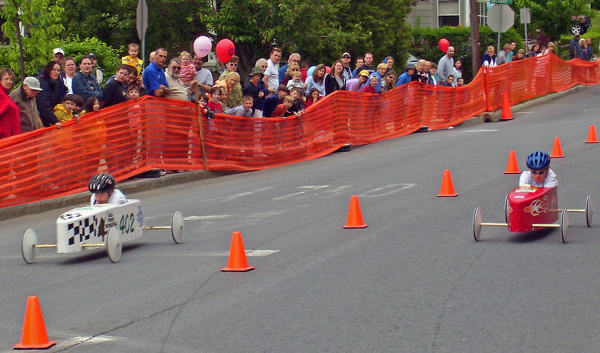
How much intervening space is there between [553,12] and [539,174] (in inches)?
1951

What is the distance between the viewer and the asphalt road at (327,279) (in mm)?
7957

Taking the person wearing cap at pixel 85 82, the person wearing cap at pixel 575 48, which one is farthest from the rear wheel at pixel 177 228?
the person wearing cap at pixel 575 48

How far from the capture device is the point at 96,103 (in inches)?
699

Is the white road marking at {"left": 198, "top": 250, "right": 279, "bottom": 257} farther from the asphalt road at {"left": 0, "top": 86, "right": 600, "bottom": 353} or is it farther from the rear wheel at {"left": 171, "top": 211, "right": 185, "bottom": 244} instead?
the rear wheel at {"left": 171, "top": 211, "right": 185, "bottom": 244}

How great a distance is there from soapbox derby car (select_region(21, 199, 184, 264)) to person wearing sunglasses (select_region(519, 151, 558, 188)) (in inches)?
175

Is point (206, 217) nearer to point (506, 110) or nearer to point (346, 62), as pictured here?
point (346, 62)

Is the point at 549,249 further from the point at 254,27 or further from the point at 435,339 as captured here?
the point at 254,27

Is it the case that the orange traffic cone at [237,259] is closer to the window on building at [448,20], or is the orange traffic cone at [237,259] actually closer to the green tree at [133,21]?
the green tree at [133,21]

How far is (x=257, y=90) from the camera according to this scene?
21828mm

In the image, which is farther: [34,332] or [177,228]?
[177,228]

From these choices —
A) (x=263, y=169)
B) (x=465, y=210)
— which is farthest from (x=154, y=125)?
(x=465, y=210)

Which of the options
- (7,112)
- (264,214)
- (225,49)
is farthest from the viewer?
(225,49)

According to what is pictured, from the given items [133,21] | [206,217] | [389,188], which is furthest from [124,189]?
[133,21]

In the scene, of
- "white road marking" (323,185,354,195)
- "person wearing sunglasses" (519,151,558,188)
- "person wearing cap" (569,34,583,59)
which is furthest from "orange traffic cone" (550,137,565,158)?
"person wearing cap" (569,34,583,59)
